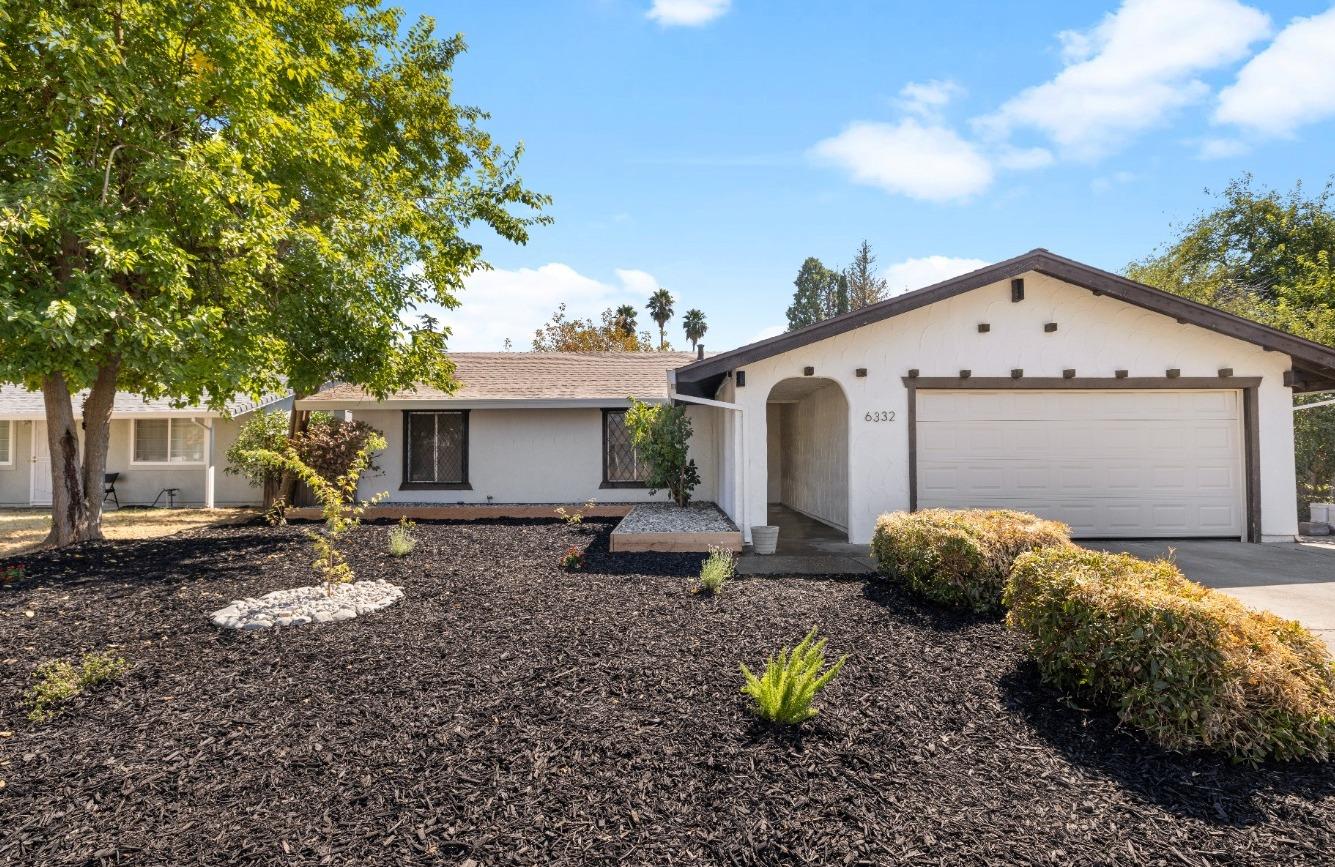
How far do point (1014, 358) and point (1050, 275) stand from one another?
1.19 m

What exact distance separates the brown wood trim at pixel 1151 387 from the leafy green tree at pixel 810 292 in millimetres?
37077

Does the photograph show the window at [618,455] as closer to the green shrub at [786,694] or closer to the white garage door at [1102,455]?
the white garage door at [1102,455]

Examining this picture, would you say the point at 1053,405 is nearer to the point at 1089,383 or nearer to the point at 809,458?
the point at 1089,383

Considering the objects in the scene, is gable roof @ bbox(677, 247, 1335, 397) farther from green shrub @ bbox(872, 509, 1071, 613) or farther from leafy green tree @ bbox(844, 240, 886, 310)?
leafy green tree @ bbox(844, 240, 886, 310)

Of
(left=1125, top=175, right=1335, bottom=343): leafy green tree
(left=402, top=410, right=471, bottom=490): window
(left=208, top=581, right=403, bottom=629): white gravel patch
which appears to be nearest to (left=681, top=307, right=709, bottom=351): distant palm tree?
(left=1125, top=175, right=1335, bottom=343): leafy green tree

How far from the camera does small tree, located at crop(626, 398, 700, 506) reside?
1170cm

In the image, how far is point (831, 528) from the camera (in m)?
11.9

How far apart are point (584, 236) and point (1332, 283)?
2071 cm

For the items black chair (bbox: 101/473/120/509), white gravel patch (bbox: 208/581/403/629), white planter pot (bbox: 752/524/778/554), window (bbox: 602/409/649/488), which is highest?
window (bbox: 602/409/649/488)

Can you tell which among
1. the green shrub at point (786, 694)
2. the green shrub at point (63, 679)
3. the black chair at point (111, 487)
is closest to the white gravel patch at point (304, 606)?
the green shrub at point (63, 679)

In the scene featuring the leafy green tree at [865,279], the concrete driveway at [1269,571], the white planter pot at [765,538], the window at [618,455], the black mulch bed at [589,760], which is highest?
the leafy green tree at [865,279]

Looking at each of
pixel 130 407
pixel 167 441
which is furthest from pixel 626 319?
pixel 130 407

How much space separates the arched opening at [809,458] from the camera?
11.2m

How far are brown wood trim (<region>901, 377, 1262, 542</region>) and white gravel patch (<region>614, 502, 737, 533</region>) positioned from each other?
112 inches
